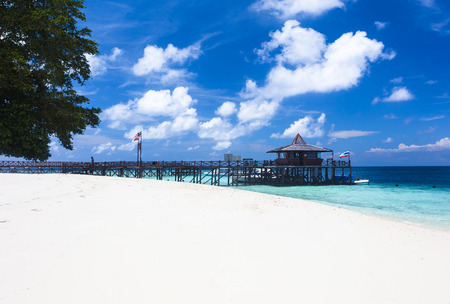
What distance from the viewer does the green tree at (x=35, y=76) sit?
1351 centimetres

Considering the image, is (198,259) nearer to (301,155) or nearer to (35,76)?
(35,76)

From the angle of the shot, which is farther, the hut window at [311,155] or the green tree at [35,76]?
the hut window at [311,155]

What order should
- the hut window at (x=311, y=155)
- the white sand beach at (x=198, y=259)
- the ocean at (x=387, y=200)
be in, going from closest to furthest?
1. the white sand beach at (x=198, y=259)
2. the ocean at (x=387, y=200)
3. the hut window at (x=311, y=155)

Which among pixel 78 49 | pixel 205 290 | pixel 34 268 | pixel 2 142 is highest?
pixel 78 49

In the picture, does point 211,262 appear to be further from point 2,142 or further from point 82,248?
point 2,142

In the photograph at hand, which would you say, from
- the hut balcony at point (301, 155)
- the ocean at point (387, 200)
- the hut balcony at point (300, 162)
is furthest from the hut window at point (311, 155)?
the ocean at point (387, 200)

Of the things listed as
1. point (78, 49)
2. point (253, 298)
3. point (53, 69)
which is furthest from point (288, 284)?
point (78, 49)

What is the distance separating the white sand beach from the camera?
12.0ft

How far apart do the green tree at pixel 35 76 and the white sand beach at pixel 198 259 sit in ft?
26.0

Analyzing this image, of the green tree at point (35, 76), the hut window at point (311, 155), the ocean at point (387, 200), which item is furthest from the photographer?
the hut window at point (311, 155)

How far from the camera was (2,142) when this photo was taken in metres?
13.4

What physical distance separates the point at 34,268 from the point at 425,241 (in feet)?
32.5

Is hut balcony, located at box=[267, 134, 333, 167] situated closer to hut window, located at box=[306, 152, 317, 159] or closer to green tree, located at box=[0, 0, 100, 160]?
hut window, located at box=[306, 152, 317, 159]

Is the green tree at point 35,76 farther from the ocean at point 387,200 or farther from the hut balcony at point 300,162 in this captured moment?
the hut balcony at point 300,162
